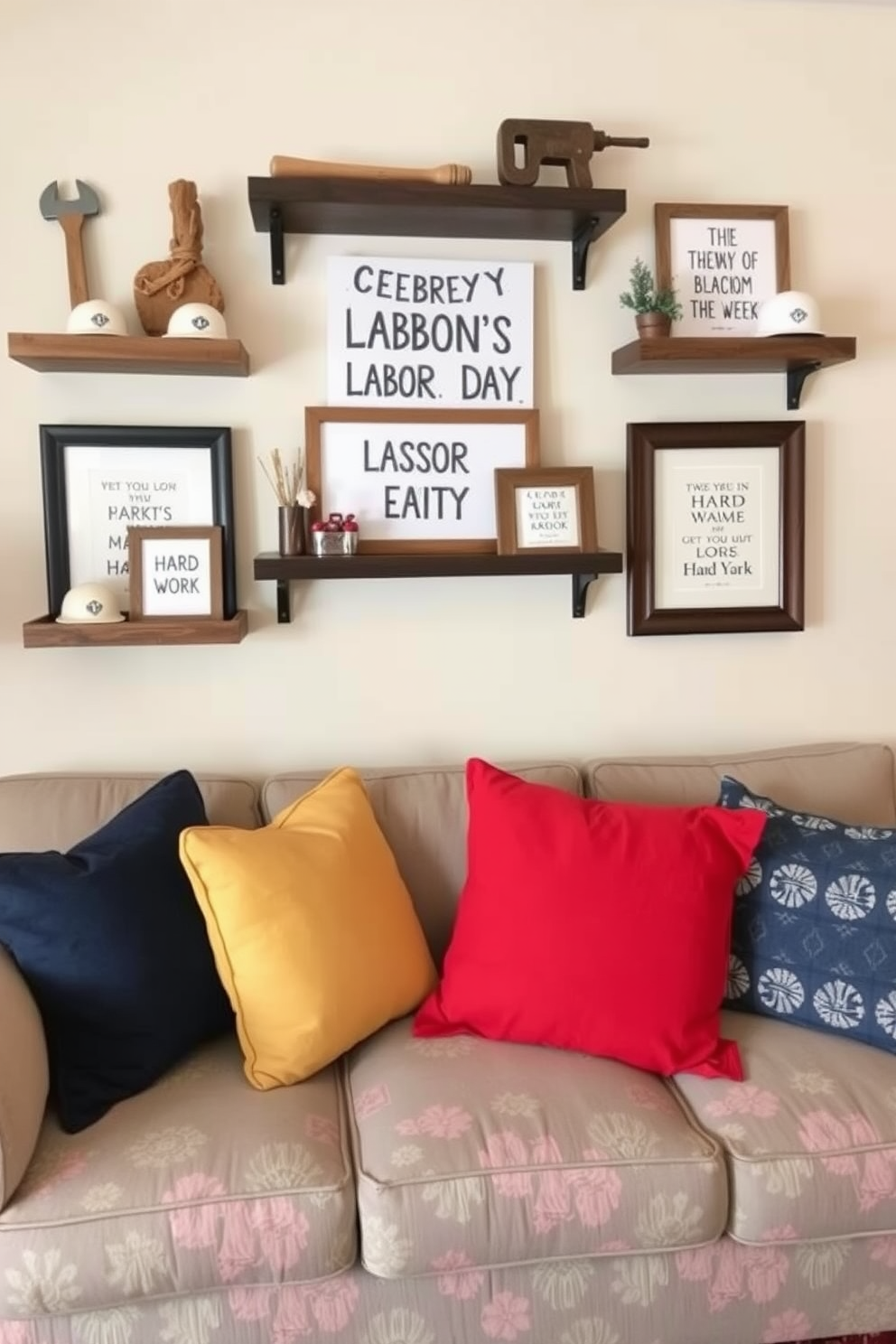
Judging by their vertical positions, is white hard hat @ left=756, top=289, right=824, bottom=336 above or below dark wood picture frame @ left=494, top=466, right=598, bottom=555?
above

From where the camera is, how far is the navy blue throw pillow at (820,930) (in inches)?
70.1

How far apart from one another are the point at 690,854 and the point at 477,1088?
535 mm

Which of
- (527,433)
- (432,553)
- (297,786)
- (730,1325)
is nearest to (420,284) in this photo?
(527,433)

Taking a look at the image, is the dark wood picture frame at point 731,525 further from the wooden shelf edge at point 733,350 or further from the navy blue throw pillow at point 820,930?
the navy blue throw pillow at point 820,930

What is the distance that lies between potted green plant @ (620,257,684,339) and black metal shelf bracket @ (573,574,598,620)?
1.64 feet

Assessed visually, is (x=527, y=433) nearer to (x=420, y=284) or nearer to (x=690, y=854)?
(x=420, y=284)

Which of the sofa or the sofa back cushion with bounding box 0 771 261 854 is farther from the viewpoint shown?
the sofa back cushion with bounding box 0 771 261 854

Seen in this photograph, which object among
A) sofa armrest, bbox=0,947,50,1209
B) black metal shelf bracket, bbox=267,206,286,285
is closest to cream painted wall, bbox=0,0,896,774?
black metal shelf bracket, bbox=267,206,286,285

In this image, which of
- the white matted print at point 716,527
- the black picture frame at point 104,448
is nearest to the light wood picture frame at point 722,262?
the white matted print at point 716,527

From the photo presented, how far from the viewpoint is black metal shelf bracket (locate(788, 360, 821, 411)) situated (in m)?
2.24

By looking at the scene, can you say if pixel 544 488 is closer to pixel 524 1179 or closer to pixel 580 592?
pixel 580 592

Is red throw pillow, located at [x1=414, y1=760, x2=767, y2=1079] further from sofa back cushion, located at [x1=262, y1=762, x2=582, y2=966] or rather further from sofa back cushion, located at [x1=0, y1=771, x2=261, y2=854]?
sofa back cushion, located at [x1=0, y1=771, x2=261, y2=854]

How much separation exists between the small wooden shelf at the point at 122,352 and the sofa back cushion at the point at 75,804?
80 centimetres

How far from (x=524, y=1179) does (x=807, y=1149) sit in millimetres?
419
